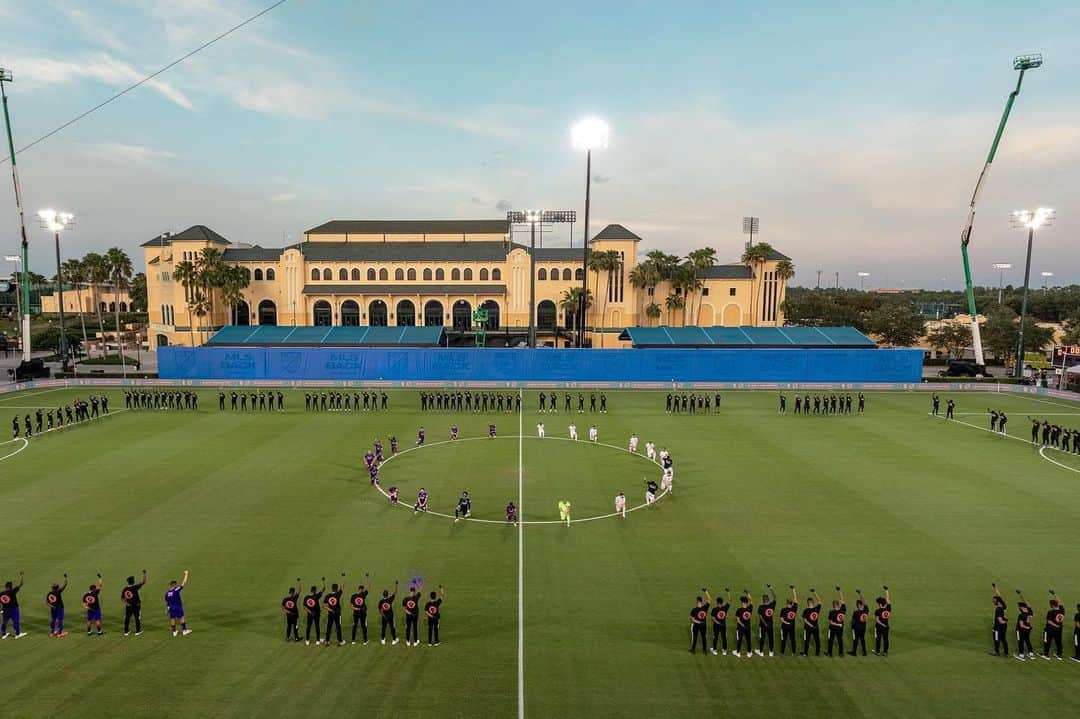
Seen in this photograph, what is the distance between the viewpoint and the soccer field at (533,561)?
1262 cm

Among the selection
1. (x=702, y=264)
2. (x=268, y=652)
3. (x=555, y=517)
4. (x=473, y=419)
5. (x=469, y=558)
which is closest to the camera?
(x=268, y=652)

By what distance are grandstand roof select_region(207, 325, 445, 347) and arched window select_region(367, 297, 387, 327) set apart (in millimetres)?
8186

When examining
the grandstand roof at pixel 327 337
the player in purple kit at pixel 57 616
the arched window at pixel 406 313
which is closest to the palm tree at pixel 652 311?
the grandstand roof at pixel 327 337

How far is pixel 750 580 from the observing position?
693 inches

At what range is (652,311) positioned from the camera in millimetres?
81938

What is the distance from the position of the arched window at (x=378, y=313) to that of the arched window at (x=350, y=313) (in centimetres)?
185

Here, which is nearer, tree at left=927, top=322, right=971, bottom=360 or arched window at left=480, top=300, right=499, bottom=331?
tree at left=927, top=322, right=971, bottom=360

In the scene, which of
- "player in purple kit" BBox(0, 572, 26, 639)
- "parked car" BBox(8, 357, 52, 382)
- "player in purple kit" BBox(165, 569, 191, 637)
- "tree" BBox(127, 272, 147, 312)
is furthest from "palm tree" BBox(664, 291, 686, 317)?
"tree" BBox(127, 272, 147, 312)

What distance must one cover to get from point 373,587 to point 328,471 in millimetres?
12764

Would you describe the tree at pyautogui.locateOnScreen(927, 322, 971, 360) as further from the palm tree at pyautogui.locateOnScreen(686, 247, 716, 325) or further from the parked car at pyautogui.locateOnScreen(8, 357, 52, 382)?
the parked car at pyautogui.locateOnScreen(8, 357, 52, 382)

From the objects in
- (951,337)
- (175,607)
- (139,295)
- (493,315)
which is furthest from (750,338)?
(139,295)

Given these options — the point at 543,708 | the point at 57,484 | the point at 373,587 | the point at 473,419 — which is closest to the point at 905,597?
the point at 543,708

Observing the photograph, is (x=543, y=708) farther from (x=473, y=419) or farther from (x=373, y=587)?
(x=473, y=419)

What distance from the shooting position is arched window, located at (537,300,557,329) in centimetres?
8294
